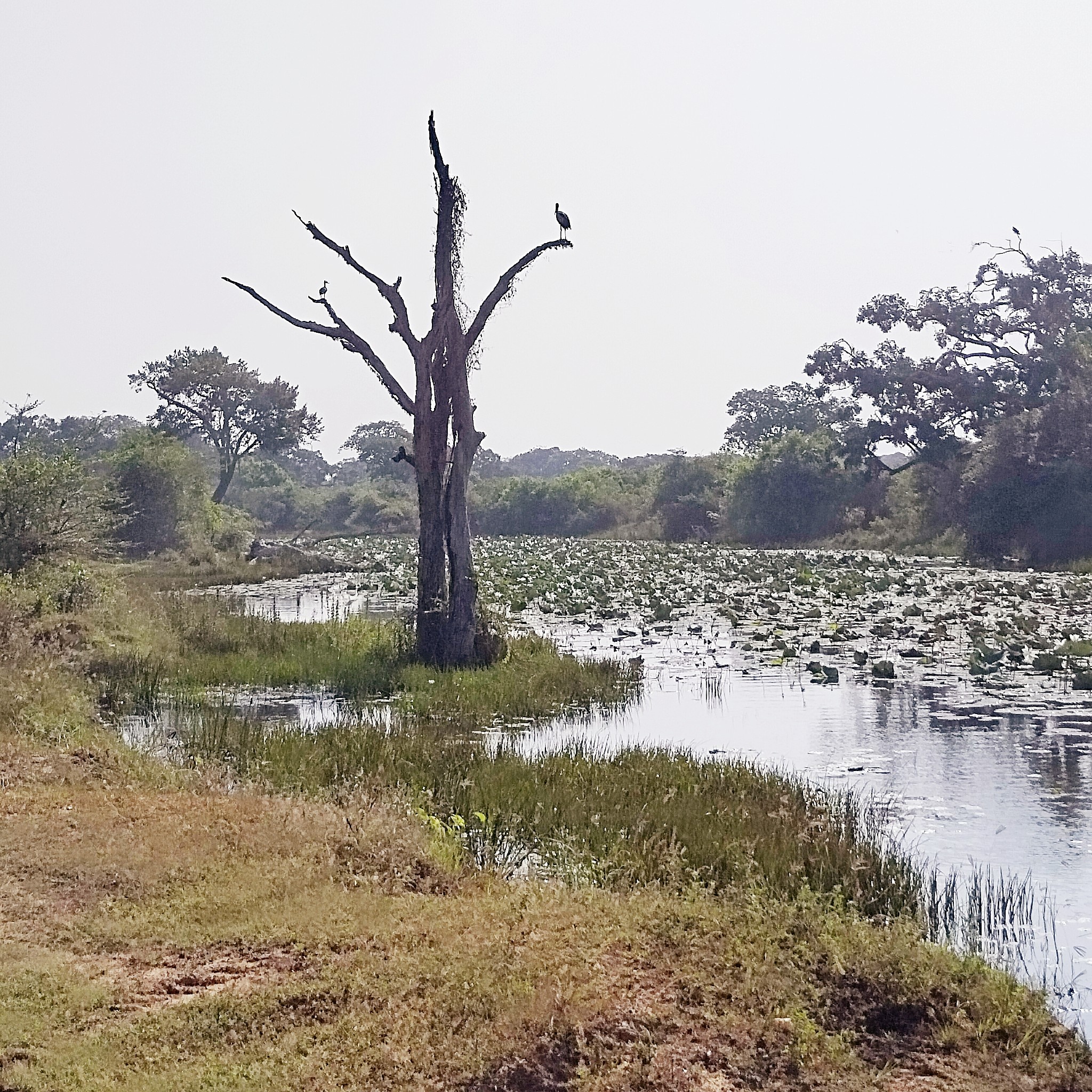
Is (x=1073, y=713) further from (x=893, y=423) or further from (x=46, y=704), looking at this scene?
(x=893, y=423)

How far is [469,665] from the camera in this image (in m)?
→ 14.6

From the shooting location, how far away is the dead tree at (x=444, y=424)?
14906mm

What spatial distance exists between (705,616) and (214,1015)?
17590 millimetres

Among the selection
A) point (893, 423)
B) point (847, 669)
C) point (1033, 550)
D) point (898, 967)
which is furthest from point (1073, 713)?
point (893, 423)

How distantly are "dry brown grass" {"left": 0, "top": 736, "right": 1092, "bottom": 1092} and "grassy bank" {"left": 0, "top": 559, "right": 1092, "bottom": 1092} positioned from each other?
0.01m

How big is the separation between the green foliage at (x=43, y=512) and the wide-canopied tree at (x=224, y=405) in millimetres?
40832

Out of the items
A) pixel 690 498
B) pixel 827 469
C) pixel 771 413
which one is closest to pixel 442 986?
pixel 827 469

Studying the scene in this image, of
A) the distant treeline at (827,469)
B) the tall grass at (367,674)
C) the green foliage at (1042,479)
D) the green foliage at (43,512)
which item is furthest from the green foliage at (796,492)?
the tall grass at (367,674)

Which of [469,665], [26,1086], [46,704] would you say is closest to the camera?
[26,1086]

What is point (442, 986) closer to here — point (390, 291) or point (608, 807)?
point (608, 807)

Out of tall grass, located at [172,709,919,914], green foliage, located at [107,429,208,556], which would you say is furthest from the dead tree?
green foliage, located at [107,429,208,556]

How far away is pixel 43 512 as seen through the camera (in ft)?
61.4

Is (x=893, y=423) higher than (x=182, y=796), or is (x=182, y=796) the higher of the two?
(x=893, y=423)

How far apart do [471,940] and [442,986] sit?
454 mm
